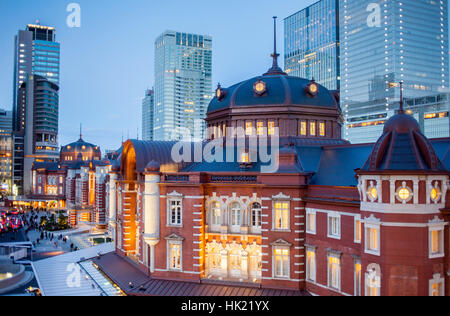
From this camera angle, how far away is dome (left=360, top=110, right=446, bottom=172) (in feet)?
73.2

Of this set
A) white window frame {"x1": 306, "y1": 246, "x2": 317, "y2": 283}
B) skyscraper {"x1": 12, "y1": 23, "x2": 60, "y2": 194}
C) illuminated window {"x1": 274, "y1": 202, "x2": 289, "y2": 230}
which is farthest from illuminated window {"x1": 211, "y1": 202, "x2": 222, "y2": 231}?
skyscraper {"x1": 12, "y1": 23, "x2": 60, "y2": 194}

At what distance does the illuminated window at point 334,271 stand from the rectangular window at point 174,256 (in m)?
12.4

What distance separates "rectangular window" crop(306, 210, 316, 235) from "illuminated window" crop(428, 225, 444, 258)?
27.8 ft

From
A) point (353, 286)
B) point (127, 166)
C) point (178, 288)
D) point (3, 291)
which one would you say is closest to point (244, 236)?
point (178, 288)

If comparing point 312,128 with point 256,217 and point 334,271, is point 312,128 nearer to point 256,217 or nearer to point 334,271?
point 256,217

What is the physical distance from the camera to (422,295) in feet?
71.0

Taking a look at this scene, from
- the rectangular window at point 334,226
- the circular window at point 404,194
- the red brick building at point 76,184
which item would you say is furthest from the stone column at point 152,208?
the red brick building at point 76,184

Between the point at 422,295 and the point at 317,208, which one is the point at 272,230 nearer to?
the point at 317,208

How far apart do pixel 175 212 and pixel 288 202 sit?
31.7 ft

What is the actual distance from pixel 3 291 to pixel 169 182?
18.4m

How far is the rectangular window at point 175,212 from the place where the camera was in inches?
1321

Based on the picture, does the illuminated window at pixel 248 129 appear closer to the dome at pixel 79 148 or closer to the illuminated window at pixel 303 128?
the illuminated window at pixel 303 128

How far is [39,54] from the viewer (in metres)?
164

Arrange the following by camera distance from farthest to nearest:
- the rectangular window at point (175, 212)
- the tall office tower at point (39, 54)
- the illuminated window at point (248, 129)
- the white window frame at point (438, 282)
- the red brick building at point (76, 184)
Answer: the tall office tower at point (39, 54) → the red brick building at point (76, 184) → the illuminated window at point (248, 129) → the rectangular window at point (175, 212) → the white window frame at point (438, 282)
